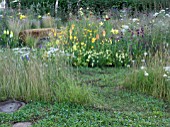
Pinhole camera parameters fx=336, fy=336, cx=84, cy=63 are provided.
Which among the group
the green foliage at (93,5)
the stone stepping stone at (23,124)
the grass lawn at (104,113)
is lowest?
the stone stepping stone at (23,124)

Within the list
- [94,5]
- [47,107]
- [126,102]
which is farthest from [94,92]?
[94,5]

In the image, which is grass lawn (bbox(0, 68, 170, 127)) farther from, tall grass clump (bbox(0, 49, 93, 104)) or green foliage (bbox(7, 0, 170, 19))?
green foliage (bbox(7, 0, 170, 19))

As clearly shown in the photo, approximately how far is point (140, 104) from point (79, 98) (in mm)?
878

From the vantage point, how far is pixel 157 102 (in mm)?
4785

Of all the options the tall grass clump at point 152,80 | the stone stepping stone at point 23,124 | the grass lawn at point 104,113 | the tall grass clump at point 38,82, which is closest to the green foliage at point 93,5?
the tall grass clump at point 152,80

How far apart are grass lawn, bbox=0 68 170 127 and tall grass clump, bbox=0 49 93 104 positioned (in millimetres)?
137

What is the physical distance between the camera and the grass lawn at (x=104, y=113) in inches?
159

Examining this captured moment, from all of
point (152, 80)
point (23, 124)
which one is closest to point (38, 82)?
point (23, 124)

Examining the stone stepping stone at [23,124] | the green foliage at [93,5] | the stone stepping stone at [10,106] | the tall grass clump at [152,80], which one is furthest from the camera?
the green foliage at [93,5]

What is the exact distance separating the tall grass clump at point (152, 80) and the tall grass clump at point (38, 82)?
2.96 feet

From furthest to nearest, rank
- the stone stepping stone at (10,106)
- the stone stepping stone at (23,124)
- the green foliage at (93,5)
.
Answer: the green foliage at (93,5) < the stone stepping stone at (10,106) < the stone stepping stone at (23,124)

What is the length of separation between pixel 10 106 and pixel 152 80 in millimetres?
2142

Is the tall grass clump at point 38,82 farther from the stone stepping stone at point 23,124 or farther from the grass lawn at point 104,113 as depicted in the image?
the stone stepping stone at point 23,124

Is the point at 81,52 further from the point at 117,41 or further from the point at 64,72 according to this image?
the point at 64,72
